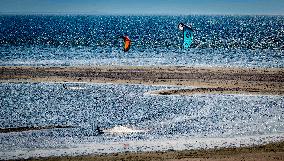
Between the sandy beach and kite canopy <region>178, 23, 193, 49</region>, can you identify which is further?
the sandy beach

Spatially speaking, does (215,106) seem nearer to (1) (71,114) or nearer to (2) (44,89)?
(1) (71,114)

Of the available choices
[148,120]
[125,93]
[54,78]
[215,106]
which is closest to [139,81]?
[125,93]

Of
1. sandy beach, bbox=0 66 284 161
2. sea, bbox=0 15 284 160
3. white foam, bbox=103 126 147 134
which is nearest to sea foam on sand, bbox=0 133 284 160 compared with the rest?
sea, bbox=0 15 284 160

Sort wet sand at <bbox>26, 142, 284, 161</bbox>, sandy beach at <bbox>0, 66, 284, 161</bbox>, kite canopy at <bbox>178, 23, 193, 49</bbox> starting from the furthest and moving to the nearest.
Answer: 1. sandy beach at <bbox>0, 66, 284, 161</bbox>
2. kite canopy at <bbox>178, 23, 193, 49</bbox>
3. wet sand at <bbox>26, 142, 284, 161</bbox>

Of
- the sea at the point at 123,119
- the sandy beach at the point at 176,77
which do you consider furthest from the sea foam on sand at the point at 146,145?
the sandy beach at the point at 176,77

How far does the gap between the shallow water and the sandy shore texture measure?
202 centimetres

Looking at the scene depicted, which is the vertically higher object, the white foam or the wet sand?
the wet sand

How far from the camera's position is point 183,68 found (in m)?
45.0

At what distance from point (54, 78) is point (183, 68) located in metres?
13.0

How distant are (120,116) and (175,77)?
46.7 feet

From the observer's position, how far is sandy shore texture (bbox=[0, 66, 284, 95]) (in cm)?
3525

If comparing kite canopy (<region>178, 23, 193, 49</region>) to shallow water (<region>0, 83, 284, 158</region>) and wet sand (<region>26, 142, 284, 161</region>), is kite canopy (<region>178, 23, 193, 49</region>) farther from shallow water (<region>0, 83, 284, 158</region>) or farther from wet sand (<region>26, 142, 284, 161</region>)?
wet sand (<region>26, 142, 284, 161</region>)

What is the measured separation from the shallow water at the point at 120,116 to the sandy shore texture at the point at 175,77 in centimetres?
202

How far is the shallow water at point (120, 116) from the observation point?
21078mm
